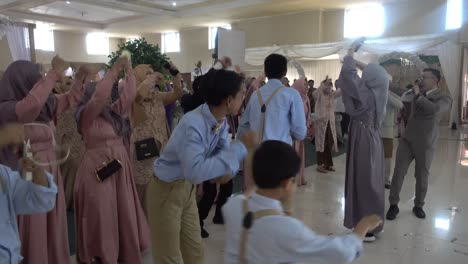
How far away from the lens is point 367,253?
10.6ft

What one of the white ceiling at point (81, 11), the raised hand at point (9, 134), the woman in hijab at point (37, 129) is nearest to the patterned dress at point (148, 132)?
the woman in hijab at point (37, 129)

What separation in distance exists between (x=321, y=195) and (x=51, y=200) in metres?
3.90

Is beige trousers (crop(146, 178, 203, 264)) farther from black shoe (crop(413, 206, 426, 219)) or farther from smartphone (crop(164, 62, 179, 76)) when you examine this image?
black shoe (crop(413, 206, 426, 219))

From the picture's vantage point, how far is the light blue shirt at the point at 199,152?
5.64ft

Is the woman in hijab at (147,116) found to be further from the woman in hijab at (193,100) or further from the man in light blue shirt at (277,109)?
the man in light blue shirt at (277,109)

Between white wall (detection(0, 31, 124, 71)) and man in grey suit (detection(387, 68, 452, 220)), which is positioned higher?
white wall (detection(0, 31, 124, 71))

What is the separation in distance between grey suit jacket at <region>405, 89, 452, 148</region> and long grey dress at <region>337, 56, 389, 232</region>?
A: 2.77 feet

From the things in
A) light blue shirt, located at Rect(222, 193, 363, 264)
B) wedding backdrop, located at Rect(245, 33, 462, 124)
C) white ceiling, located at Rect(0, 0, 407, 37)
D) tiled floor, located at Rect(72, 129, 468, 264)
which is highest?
white ceiling, located at Rect(0, 0, 407, 37)

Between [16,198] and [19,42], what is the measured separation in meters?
7.44

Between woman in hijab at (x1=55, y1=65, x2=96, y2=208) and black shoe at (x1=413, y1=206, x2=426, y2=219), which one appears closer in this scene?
woman in hijab at (x1=55, y1=65, x2=96, y2=208)

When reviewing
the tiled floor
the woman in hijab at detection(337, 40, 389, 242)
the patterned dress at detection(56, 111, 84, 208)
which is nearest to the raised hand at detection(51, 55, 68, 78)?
the patterned dress at detection(56, 111, 84, 208)

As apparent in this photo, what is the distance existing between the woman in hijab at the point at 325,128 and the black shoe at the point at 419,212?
7.18 feet

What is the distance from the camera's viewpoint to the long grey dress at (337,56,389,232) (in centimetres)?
330

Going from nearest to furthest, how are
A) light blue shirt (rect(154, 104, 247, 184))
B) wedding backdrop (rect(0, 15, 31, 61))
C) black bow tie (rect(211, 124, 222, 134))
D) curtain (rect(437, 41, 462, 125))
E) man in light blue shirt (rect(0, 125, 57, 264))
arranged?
man in light blue shirt (rect(0, 125, 57, 264)), light blue shirt (rect(154, 104, 247, 184)), black bow tie (rect(211, 124, 222, 134)), wedding backdrop (rect(0, 15, 31, 61)), curtain (rect(437, 41, 462, 125))
